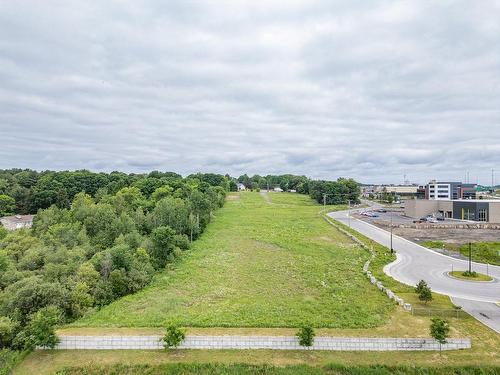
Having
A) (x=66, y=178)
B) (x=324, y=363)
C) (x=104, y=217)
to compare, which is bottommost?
(x=324, y=363)

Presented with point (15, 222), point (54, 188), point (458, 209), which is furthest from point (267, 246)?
point (54, 188)

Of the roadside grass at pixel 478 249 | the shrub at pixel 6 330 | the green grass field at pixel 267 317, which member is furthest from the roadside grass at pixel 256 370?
the roadside grass at pixel 478 249

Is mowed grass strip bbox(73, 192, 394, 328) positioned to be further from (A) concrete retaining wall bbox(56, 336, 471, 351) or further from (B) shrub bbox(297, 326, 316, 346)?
(B) shrub bbox(297, 326, 316, 346)

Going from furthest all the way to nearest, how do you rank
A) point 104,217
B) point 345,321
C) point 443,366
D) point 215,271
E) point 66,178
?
1. point 66,178
2. point 104,217
3. point 215,271
4. point 345,321
5. point 443,366

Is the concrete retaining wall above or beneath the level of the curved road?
beneath

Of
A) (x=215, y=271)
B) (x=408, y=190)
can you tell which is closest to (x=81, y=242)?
(x=215, y=271)

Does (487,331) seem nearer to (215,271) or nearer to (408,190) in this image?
(215,271)

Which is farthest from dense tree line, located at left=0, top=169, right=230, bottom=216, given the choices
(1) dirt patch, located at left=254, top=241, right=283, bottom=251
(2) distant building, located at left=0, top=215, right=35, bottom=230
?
(1) dirt patch, located at left=254, top=241, right=283, bottom=251

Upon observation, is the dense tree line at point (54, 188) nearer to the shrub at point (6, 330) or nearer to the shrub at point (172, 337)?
the shrub at point (6, 330)
